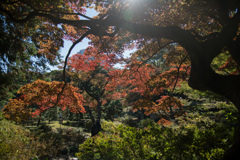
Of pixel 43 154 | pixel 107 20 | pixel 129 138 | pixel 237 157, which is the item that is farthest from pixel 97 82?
pixel 237 157

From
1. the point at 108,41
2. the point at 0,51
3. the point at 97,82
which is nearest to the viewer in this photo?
the point at 108,41

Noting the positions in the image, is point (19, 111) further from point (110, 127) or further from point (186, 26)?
point (186, 26)

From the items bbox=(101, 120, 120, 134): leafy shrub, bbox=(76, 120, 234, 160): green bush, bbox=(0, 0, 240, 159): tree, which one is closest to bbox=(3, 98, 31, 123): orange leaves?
bbox=(101, 120, 120, 134): leafy shrub

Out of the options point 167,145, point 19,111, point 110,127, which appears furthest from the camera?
point 19,111

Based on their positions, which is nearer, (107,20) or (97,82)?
(107,20)

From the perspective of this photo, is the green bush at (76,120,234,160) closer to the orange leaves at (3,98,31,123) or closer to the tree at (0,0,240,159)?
the tree at (0,0,240,159)

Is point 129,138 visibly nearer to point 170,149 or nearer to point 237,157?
point 170,149

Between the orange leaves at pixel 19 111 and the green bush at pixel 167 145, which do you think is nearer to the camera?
the green bush at pixel 167 145

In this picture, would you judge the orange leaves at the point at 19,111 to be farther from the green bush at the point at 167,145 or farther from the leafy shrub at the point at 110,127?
the green bush at the point at 167,145

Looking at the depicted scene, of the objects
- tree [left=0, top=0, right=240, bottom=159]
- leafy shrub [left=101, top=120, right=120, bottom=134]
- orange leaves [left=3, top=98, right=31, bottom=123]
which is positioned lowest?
leafy shrub [left=101, top=120, right=120, bottom=134]

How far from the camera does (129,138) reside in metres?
2.38

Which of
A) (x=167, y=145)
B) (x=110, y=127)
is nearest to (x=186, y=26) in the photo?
(x=167, y=145)

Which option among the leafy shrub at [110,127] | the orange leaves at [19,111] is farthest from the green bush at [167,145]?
the orange leaves at [19,111]

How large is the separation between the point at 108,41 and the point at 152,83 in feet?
9.01
